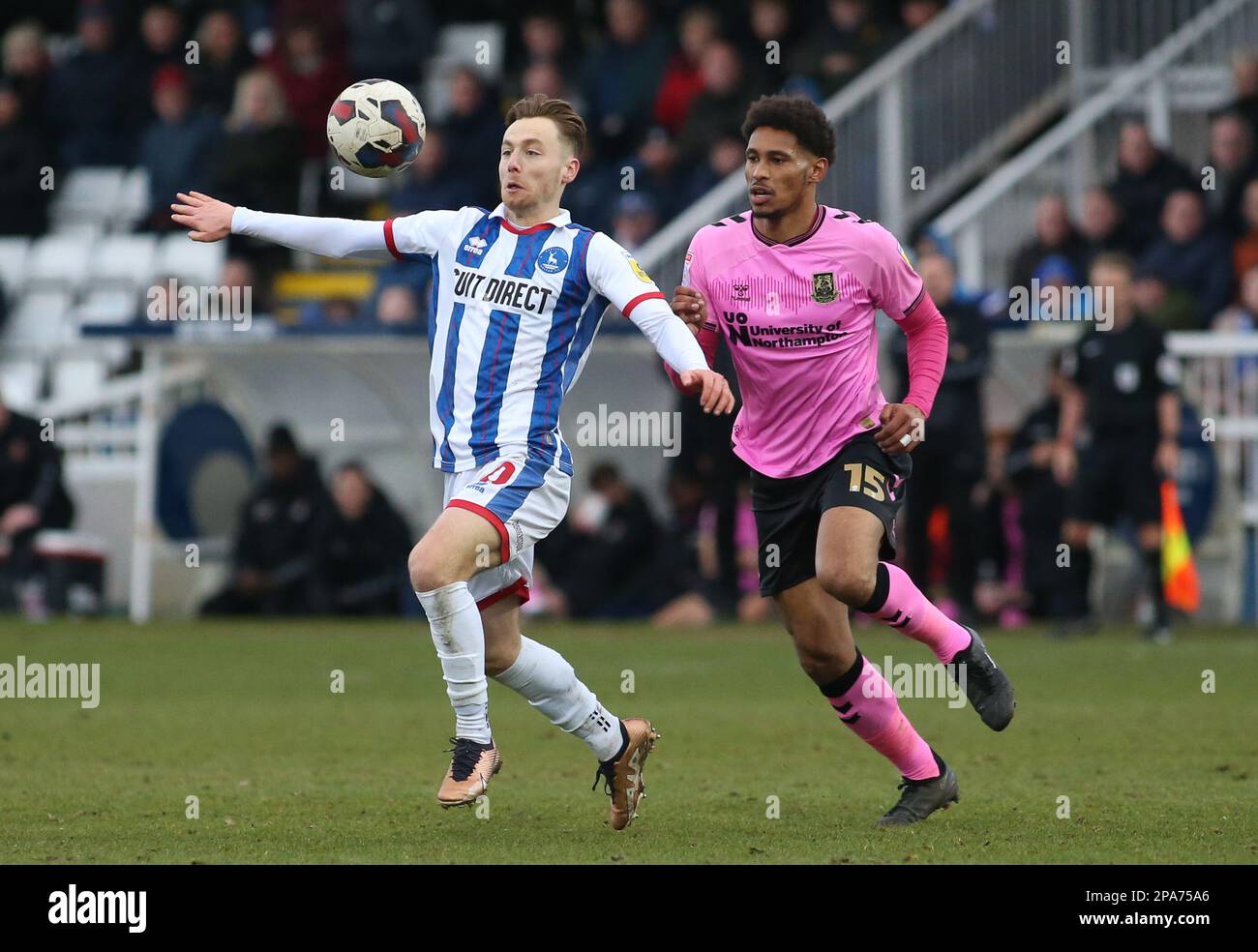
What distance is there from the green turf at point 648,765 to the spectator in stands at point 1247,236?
10.9 ft

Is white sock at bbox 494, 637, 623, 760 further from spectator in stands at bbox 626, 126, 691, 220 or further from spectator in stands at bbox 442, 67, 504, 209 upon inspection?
spectator in stands at bbox 442, 67, 504, 209

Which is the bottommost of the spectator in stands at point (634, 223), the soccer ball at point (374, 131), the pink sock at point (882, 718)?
the pink sock at point (882, 718)

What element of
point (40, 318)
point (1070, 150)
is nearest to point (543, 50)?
point (1070, 150)

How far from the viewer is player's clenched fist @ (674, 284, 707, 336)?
6.50 meters

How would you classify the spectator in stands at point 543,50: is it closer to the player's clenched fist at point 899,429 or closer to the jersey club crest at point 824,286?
the jersey club crest at point 824,286

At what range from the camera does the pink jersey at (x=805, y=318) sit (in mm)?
6723

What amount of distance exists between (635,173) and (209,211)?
1042 cm

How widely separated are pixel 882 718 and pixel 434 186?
11487 millimetres

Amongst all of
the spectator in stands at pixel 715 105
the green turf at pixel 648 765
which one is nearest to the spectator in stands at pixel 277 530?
the green turf at pixel 648 765

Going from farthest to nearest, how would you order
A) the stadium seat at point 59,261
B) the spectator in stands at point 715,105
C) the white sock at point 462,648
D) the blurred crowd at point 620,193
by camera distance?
the stadium seat at point 59,261
the spectator in stands at point 715,105
the blurred crowd at point 620,193
the white sock at point 462,648

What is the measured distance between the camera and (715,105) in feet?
55.4
